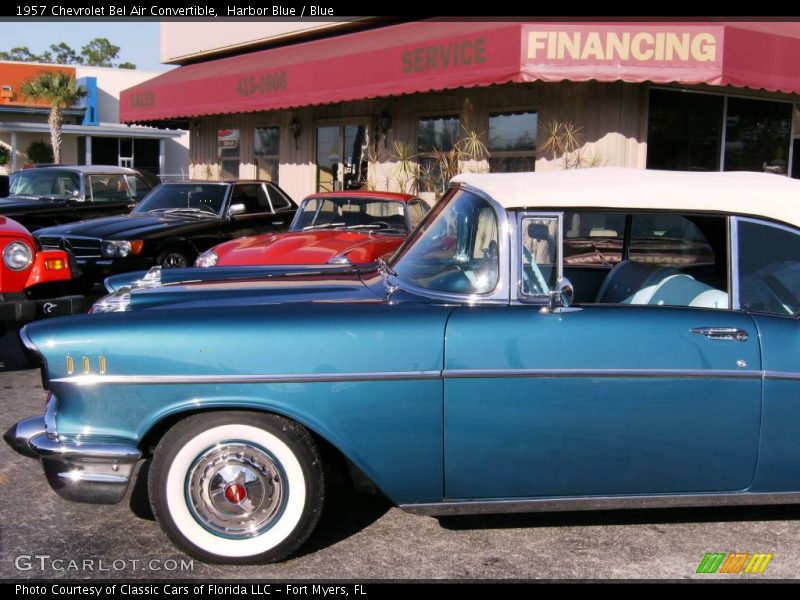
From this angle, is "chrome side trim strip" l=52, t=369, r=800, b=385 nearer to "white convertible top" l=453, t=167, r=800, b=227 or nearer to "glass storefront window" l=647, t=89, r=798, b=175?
"white convertible top" l=453, t=167, r=800, b=227

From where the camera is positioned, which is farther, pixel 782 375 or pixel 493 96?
pixel 493 96

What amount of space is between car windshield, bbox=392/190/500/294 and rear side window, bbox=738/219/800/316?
41.5 inches

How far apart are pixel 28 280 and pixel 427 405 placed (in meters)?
4.22

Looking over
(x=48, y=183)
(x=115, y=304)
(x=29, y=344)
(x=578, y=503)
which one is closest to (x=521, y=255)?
(x=578, y=503)

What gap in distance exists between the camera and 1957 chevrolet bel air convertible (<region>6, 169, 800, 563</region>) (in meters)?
3.38

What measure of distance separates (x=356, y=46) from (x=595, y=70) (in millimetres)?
4643

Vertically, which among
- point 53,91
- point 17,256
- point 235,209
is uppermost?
point 53,91

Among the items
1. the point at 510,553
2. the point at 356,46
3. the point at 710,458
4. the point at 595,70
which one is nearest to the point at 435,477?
the point at 510,553

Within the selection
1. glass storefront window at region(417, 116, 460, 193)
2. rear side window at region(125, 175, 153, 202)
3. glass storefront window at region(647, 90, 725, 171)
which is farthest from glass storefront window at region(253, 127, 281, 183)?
glass storefront window at region(647, 90, 725, 171)

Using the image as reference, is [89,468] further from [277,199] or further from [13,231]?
[277,199]

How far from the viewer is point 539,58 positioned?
933 cm

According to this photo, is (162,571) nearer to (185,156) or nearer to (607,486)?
(607,486)

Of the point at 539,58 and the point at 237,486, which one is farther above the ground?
the point at 539,58

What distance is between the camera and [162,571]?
11.2ft
